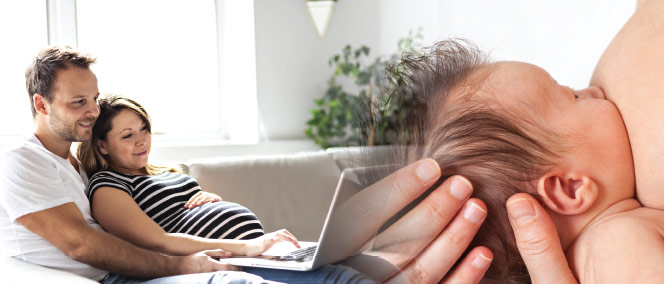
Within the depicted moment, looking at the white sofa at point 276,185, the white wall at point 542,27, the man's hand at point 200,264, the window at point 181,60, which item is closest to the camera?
the man's hand at point 200,264

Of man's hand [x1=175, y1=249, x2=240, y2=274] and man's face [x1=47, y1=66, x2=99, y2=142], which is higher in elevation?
man's face [x1=47, y1=66, x2=99, y2=142]

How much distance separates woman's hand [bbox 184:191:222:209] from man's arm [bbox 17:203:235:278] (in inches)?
14.6

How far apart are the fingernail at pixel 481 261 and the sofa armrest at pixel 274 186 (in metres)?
1.82

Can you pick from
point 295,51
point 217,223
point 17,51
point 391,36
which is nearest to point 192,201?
→ point 217,223

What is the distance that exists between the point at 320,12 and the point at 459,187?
12.7 ft

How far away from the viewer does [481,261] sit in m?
0.61

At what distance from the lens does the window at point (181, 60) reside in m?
3.79

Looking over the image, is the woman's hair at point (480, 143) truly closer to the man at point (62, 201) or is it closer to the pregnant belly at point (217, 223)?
the man at point (62, 201)

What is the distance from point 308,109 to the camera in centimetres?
443

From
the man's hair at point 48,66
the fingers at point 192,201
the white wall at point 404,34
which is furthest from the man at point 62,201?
the white wall at point 404,34

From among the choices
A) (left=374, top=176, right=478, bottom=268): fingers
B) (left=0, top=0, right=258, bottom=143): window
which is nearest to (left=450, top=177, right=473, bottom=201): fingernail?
(left=374, top=176, right=478, bottom=268): fingers

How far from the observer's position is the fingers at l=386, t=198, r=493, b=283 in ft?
1.96

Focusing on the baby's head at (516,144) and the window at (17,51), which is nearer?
the baby's head at (516,144)

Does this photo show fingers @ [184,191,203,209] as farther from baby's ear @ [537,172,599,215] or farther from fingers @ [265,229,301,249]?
baby's ear @ [537,172,599,215]
